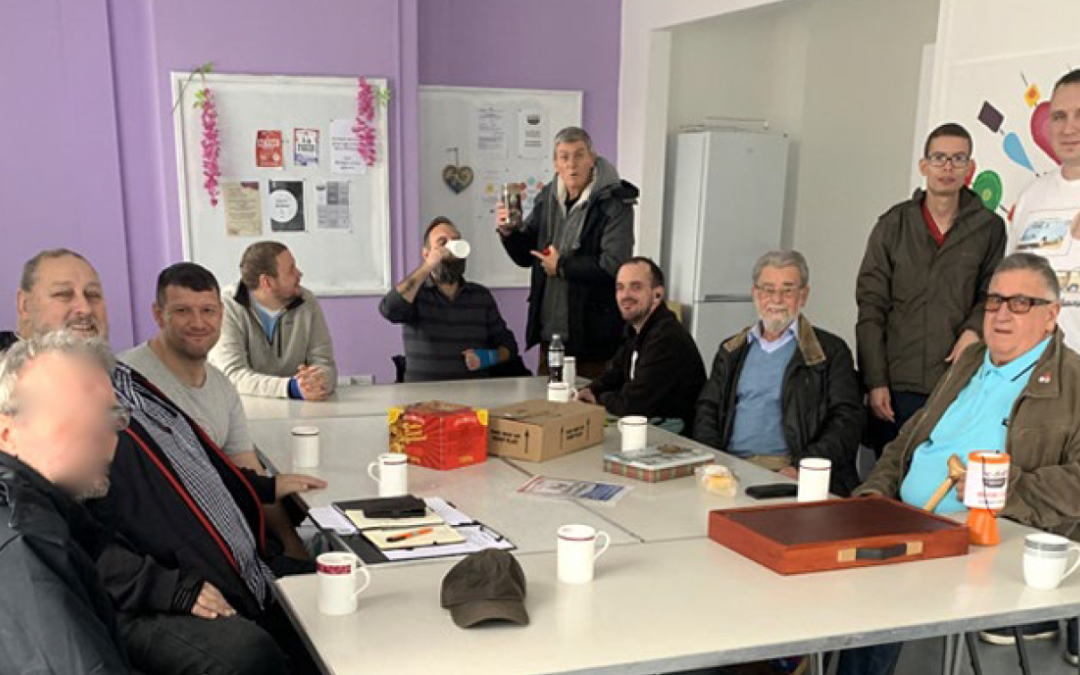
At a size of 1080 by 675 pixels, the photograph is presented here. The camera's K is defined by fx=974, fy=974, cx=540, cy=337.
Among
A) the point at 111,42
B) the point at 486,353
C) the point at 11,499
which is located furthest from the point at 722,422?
the point at 111,42

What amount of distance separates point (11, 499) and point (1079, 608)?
1.81 meters

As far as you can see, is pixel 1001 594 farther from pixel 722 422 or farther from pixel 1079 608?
pixel 722 422

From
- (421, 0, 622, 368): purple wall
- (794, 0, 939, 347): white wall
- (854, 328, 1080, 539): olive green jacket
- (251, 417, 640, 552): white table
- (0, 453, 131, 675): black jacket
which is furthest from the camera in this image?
(794, 0, 939, 347): white wall

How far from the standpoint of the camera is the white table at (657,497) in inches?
87.0

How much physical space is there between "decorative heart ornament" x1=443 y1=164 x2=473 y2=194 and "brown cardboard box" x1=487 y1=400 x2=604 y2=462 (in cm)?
326

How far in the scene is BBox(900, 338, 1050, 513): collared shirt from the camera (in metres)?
2.49

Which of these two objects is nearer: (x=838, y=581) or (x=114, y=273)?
(x=838, y=581)

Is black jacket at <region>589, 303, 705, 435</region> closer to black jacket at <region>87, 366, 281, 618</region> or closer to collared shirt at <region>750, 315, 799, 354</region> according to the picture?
collared shirt at <region>750, 315, 799, 354</region>

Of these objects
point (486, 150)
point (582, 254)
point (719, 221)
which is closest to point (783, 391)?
point (582, 254)

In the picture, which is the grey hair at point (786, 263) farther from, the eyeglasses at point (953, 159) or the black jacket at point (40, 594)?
the black jacket at point (40, 594)

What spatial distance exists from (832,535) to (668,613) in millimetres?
464

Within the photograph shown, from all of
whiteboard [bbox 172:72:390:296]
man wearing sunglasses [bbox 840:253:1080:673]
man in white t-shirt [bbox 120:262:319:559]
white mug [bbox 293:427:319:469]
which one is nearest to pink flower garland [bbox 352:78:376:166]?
whiteboard [bbox 172:72:390:296]

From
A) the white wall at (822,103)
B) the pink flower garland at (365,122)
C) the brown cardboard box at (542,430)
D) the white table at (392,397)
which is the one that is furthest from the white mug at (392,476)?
the white wall at (822,103)

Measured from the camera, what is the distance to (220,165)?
5.35m
